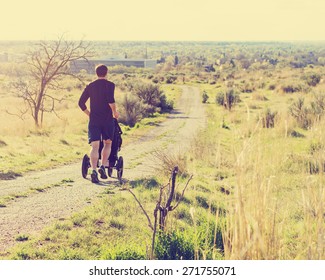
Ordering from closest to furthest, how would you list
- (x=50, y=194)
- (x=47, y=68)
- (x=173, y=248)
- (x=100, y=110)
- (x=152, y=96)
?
1. (x=173, y=248)
2. (x=100, y=110)
3. (x=50, y=194)
4. (x=47, y=68)
5. (x=152, y=96)

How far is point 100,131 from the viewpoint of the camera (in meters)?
6.10

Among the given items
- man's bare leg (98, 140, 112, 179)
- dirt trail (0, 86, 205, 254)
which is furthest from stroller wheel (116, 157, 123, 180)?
man's bare leg (98, 140, 112, 179)

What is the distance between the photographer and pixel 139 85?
22.5 meters

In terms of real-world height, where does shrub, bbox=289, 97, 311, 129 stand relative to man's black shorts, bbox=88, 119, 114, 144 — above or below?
below

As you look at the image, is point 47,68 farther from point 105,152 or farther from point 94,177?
point 105,152

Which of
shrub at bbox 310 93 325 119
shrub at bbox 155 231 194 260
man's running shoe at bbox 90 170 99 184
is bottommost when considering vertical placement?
man's running shoe at bbox 90 170 99 184

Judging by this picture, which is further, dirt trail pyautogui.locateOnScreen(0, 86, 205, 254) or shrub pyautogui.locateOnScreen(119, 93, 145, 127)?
shrub pyautogui.locateOnScreen(119, 93, 145, 127)

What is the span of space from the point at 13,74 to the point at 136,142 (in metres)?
27.4

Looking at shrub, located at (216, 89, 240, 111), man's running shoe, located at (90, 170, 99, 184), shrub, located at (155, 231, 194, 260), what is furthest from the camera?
man's running shoe, located at (90, 170, 99, 184)

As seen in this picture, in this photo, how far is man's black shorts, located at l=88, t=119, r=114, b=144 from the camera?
6051 mm

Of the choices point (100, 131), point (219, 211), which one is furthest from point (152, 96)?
point (219, 211)

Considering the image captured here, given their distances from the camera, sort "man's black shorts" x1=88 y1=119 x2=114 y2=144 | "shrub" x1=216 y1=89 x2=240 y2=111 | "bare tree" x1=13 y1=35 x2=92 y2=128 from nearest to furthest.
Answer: "shrub" x1=216 y1=89 x2=240 y2=111 → "man's black shorts" x1=88 y1=119 x2=114 y2=144 → "bare tree" x1=13 y1=35 x2=92 y2=128

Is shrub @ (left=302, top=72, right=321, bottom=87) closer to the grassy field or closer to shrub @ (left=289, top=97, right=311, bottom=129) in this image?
shrub @ (left=289, top=97, right=311, bottom=129)
